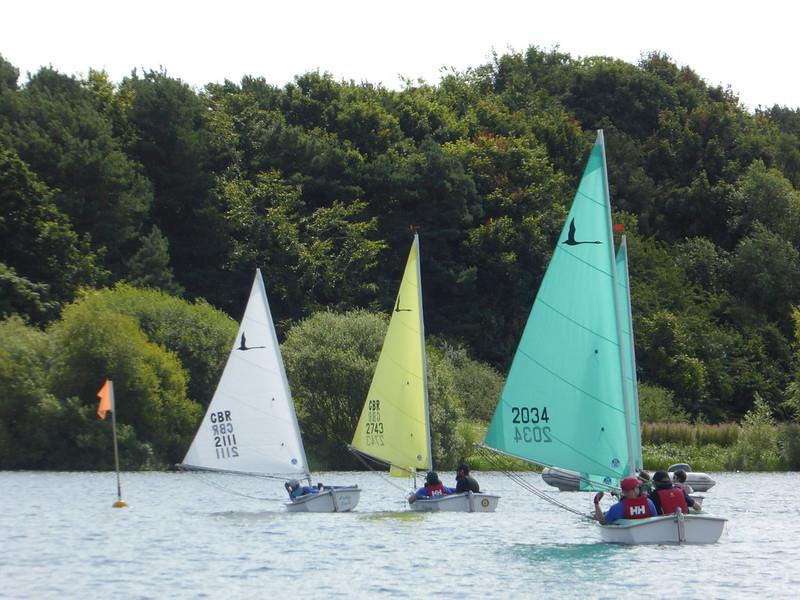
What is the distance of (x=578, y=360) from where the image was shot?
94.8ft

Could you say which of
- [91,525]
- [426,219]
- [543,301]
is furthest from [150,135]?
[543,301]

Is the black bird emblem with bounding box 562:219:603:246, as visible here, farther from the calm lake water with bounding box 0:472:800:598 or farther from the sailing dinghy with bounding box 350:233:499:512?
the sailing dinghy with bounding box 350:233:499:512

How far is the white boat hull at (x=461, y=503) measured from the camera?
125 ft

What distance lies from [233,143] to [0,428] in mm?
30331

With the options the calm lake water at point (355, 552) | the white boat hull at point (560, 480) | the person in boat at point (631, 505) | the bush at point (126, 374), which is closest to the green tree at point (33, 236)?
the bush at point (126, 374)

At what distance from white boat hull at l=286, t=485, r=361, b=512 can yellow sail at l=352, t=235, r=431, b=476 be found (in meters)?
1.95

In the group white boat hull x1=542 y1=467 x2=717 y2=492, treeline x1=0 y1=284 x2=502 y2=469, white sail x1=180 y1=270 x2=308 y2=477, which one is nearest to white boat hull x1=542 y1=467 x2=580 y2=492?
white boat hull x1=542 y1=467 x2=717 y2=492

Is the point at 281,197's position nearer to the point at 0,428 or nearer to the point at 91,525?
the point at 0,428

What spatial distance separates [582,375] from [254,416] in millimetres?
12334

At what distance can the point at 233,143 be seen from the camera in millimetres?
85125

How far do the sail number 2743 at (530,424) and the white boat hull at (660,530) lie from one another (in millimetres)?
2236

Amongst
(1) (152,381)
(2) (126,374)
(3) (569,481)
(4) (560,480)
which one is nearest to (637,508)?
(3) (569,481)

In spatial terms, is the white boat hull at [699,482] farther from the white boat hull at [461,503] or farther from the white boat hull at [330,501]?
the white boat hull at [330,501]

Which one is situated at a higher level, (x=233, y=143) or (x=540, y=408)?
(x=233, y=143)
